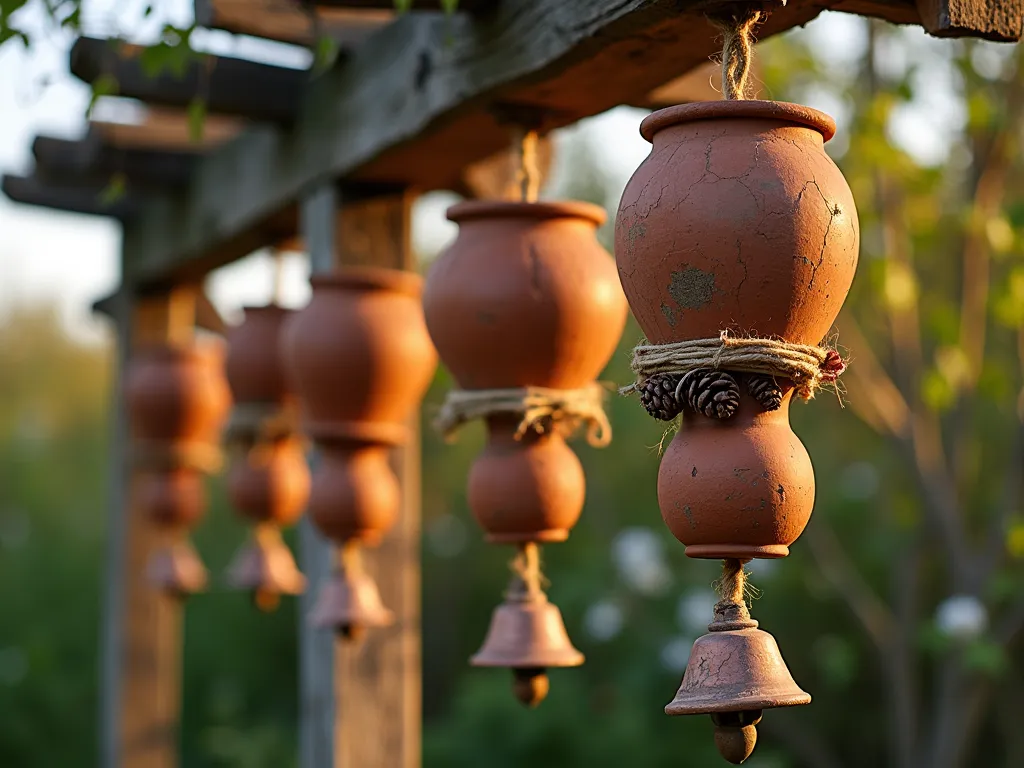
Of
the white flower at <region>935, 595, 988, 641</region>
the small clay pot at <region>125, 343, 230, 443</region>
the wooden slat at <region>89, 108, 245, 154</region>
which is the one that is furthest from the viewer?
the white flower at <region>935, 595, 988, 641</region>

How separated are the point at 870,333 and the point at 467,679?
2329mm

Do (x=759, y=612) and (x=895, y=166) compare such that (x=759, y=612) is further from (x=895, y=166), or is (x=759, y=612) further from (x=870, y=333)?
(x=895, y=166)

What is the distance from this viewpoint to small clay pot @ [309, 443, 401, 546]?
213cm

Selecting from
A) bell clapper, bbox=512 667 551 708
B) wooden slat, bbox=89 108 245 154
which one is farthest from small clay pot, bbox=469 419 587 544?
wooden slat, bbox=89 108 245 154

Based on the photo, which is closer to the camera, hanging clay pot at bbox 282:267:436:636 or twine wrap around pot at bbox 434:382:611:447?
twine wrap around pot at bbox 434:382:611:447

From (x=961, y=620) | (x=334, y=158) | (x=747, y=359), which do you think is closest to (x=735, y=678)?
(x=747, y=359)

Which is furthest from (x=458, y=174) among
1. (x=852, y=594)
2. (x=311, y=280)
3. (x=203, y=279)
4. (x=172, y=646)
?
(x=852, y=594)

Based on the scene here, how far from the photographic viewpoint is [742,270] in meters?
1.18

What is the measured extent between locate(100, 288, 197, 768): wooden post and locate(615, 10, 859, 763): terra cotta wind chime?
2560 millimetres

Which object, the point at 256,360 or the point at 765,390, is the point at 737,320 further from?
the point at 256,360

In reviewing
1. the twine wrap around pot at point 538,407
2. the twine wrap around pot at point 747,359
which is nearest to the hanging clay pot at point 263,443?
the twine wrap around pot at point 538,407

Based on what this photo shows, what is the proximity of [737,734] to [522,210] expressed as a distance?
767 mm

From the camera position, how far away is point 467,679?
5922 mm

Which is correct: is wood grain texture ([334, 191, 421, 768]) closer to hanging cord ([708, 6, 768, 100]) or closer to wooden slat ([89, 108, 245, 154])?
wooden slat ([89, 108, 245, 154])
